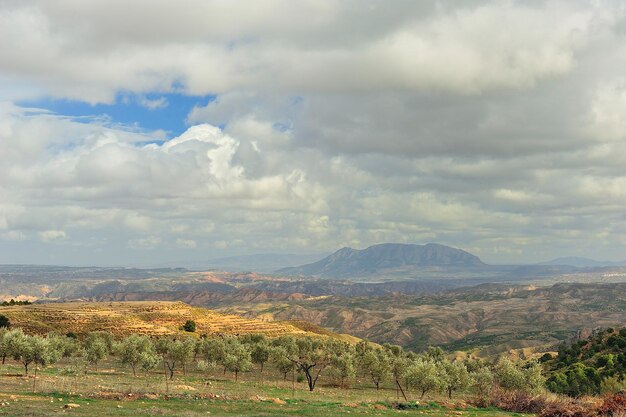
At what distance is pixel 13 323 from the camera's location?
134m

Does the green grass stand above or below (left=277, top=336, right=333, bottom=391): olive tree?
above

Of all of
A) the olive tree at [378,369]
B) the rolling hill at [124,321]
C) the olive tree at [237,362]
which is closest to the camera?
the olive tree at [237,362]

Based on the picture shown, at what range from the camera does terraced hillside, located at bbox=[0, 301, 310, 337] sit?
140 m

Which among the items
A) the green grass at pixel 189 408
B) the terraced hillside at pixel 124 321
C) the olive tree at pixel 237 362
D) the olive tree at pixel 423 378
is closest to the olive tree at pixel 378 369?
the olive tree at pixel 423 378

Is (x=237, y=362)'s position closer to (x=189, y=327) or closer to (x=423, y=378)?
(x=423, y=378)

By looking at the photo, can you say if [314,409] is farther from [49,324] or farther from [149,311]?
[149,311]

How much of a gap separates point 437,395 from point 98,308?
464 feet

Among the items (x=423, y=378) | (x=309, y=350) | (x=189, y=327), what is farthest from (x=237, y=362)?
(x=189, y=327)

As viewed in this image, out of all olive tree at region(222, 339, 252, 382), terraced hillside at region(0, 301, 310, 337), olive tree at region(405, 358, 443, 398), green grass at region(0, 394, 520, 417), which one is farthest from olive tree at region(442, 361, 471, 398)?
terraced hillside at region(0, 301, 310, 337)

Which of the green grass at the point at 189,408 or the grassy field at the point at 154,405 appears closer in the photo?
the green grass at the point at 189,408

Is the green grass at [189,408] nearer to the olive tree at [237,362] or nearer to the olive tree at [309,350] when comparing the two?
the olive tree at [237,362]

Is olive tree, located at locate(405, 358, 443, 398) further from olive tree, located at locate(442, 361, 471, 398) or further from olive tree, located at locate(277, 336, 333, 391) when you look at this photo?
olive tree, located at locate(277, 336, 333, 391)

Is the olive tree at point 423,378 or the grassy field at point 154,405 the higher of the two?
the grassy field at point 154,405

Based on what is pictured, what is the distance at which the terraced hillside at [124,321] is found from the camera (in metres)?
140
